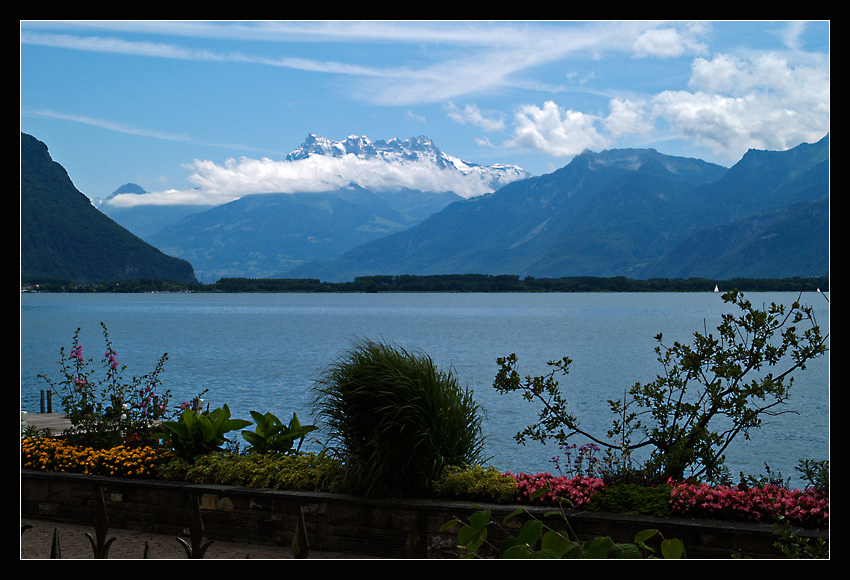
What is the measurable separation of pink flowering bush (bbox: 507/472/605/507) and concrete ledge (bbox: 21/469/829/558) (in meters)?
0.24

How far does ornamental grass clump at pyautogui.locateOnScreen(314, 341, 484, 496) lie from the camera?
7152mm

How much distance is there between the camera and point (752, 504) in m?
6.27

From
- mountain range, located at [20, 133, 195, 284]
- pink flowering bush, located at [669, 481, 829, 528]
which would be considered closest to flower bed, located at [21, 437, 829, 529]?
pink flowering bush, located at [669, 481, 829, 528]

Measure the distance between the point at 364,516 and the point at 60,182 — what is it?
168 m

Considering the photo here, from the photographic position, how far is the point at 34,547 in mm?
7355

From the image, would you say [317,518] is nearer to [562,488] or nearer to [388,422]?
[388,422]

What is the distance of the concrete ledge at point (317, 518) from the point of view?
19.8 ft

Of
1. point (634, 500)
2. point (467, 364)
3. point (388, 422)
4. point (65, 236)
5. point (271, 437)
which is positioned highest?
point (65, 236)

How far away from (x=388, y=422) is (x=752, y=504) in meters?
3.33

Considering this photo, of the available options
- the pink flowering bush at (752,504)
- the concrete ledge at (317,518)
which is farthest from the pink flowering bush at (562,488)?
the pink flowering bush at (752,504)

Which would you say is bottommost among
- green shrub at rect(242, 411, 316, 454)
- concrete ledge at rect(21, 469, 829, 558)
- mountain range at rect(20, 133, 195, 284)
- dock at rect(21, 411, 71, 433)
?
dock at rect(21, 411, 71, 433)

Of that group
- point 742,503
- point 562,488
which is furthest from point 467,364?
point 742,503

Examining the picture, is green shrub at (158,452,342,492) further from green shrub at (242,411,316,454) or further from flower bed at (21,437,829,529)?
green shrub at (242,411,316,454)
